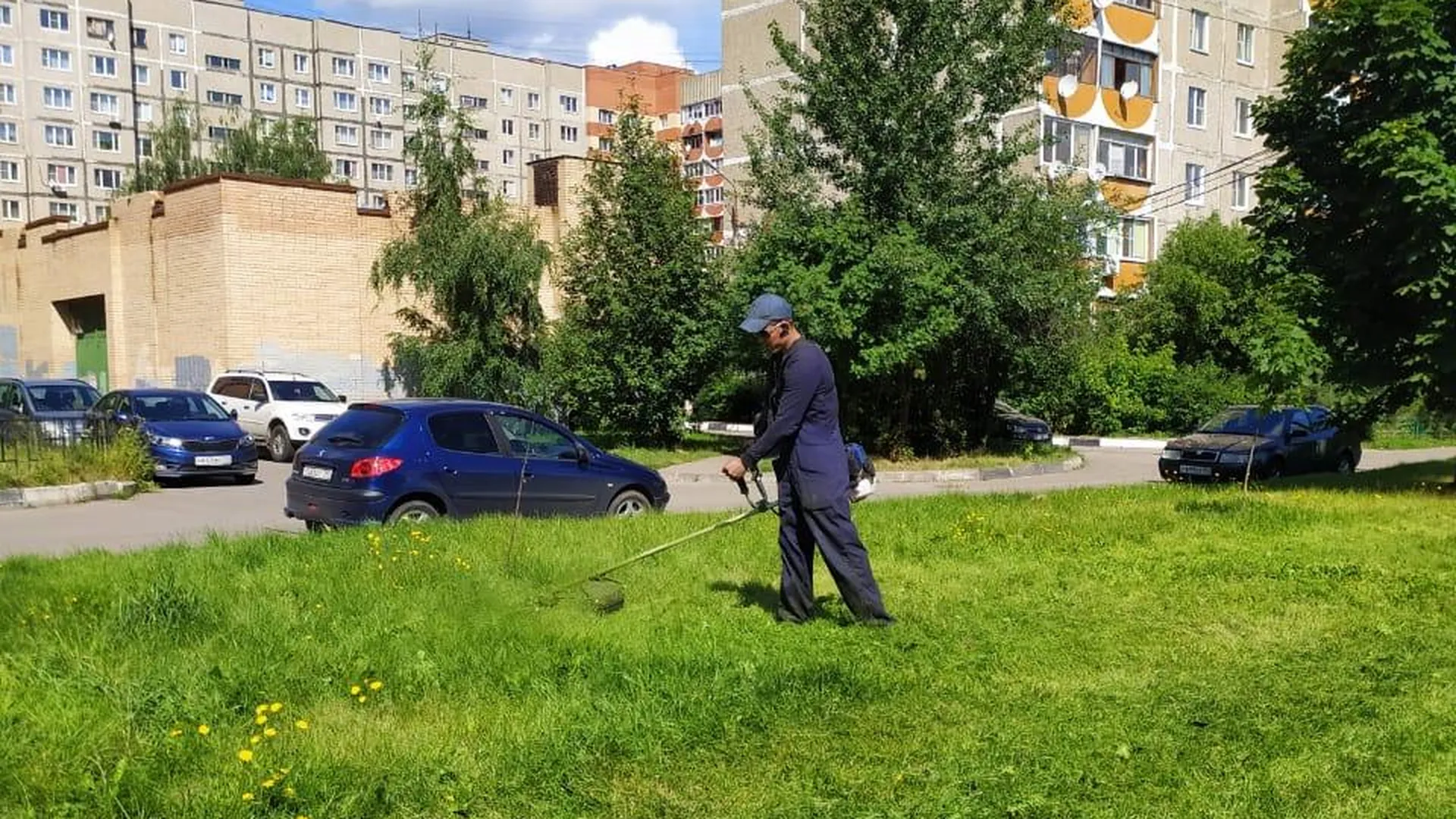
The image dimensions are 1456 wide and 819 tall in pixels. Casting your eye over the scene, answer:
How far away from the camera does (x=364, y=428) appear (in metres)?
10.7

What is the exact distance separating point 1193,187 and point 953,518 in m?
37.9

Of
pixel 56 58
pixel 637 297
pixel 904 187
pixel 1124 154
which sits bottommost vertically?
pixel 637 297

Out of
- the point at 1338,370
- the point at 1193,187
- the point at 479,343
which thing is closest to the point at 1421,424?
the point at 1193,187

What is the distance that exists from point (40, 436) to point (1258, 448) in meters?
19.7

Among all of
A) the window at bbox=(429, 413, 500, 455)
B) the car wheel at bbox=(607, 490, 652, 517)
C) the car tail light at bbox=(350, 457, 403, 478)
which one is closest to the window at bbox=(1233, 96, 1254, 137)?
the car wheel at bbox=(607, 490, 652, 517)

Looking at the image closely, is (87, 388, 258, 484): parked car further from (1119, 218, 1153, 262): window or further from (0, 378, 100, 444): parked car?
(1119, 218, 1153, 262): window

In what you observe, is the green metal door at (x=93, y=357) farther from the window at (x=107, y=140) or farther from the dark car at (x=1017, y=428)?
the window at (x=107, y=140)

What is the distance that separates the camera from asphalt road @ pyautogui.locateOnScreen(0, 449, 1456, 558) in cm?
1177

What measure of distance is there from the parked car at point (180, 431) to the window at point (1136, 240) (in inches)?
1269

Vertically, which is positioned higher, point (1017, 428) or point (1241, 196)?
point (1241, 196)

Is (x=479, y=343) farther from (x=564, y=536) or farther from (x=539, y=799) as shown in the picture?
(x=539, y=799)

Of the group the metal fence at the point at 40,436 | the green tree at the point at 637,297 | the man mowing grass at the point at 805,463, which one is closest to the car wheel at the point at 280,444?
the metal fence at the point at 40,436

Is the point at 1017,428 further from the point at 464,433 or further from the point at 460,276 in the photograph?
the point at 464,433

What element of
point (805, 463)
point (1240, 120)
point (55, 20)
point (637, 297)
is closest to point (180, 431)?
point (637, 297)
